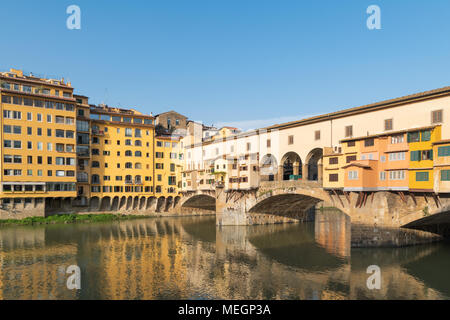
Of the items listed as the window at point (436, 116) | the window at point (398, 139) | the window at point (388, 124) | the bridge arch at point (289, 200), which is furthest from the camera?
the bridge arch at point (289, 200)

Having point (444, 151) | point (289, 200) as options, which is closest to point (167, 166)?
point (289, 200)

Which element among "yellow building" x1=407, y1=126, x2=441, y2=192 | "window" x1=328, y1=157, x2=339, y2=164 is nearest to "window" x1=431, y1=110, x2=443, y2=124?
"yellow building" x1=407, y1=126, x2=441, y2=192

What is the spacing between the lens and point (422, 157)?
34438 mm

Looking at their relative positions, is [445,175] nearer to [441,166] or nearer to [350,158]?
[441,166]

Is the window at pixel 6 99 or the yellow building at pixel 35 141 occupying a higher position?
the window at pixel 6 99

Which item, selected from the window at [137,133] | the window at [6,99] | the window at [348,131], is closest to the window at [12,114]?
the window at [6,99]

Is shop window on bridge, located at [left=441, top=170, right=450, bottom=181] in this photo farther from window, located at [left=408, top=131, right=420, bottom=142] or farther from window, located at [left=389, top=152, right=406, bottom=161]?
window, located at [left=389, top=152, right=406, bottom=161]

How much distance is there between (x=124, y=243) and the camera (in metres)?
46.7

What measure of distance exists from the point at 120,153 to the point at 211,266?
2061 inches

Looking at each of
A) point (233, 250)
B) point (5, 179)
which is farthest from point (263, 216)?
point (5, 179)

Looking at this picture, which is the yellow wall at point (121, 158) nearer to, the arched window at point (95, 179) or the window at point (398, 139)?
the arched window at point (95, 179)

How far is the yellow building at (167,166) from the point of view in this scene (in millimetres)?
84062

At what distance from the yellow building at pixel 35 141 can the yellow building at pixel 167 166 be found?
68.8 ft

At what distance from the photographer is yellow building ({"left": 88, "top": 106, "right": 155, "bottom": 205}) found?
7594 centimetres
